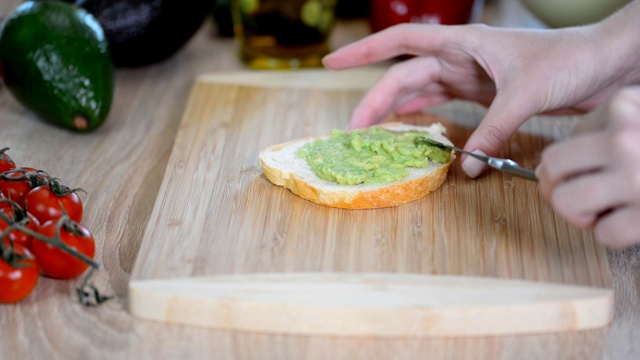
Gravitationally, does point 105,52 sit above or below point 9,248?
below

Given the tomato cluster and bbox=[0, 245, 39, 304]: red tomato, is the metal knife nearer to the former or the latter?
the tomato cluster

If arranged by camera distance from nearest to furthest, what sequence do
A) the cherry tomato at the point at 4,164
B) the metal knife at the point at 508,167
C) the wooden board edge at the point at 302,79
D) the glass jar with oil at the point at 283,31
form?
the metal knife at the point at 508,167, the cherry tomato at the point at 4,164, the wooden board edge at the point at 302,79, the glass jar with oil at the point at 283,31

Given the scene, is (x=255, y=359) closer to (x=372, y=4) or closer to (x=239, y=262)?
(x=239, y=262)

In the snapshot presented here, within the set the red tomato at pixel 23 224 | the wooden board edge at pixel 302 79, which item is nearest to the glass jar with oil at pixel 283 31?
the wooden board edge at pixel 302 79

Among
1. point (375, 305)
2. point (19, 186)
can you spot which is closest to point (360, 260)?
point (375, 305)

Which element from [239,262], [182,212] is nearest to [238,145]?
[182,212]

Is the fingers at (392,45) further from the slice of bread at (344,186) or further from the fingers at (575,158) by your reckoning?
the fingers at (575,158)

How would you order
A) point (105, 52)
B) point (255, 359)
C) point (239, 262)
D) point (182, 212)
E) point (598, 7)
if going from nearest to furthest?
1. point (255, 359)
2. point (239, 262)
3. point (182, 212)
4. point (105, 52)
5. point (598, 7)

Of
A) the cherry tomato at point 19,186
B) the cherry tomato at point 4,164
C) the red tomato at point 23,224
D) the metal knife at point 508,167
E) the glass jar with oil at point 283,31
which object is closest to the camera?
the red tomato at point 23,224
